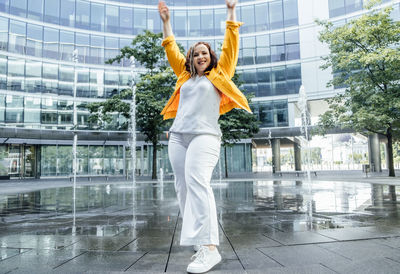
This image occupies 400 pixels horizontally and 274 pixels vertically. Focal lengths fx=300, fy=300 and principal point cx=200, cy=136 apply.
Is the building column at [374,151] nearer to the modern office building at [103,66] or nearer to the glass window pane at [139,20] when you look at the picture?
the modern office building at [103,66]

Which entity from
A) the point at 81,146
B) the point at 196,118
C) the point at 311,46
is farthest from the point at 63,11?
the point at 196,118

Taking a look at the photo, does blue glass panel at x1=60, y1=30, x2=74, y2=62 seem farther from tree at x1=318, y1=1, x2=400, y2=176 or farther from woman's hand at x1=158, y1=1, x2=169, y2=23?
woman's hand at x1=158, y1=1, x2=169, y2=23

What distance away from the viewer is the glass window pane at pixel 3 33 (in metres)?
26.5

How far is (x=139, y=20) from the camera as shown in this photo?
105 feet

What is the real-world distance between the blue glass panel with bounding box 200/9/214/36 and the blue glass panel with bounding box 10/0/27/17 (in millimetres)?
17113

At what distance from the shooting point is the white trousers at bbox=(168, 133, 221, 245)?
2414 mm

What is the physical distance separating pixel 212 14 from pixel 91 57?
13.5 meters

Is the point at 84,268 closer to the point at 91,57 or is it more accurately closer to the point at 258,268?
the point at 258,268

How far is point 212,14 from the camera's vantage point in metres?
32.1

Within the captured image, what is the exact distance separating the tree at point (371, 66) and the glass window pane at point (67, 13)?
24.1 m

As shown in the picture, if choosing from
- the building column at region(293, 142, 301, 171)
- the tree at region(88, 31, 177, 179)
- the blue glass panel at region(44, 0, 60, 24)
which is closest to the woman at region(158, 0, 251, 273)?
the tree at region(88, 31, 177, 179)

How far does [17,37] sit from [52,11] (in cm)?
439

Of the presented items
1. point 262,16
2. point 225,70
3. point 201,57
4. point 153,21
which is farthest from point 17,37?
point 225,70

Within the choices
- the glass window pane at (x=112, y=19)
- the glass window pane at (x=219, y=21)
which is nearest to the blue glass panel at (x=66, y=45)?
the glass window pane at (x=112, y=19)
